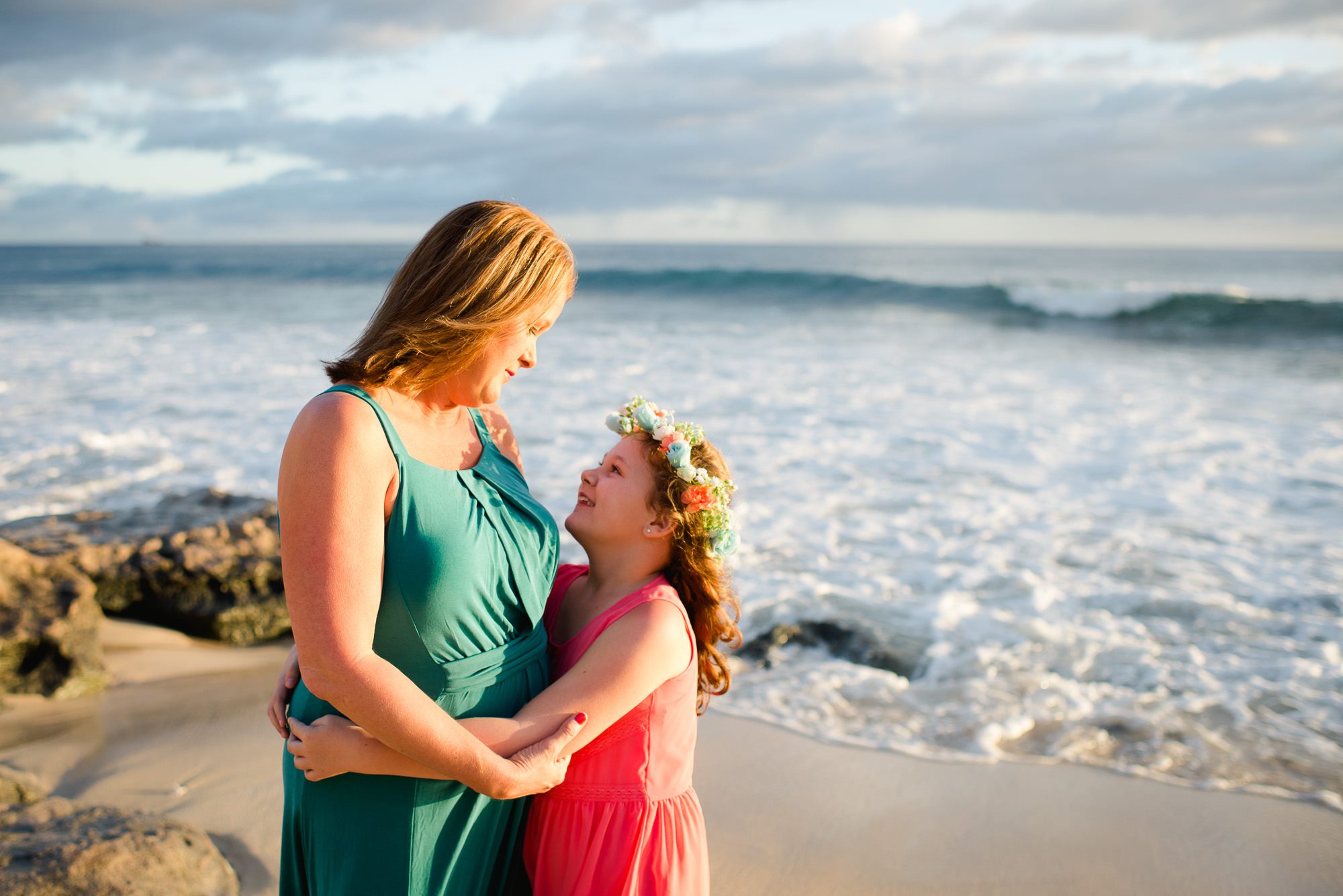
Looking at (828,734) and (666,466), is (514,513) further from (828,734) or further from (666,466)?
(828,734)

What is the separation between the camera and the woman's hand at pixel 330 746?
Result: 1.82 meters

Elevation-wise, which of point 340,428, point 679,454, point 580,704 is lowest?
point 580,704

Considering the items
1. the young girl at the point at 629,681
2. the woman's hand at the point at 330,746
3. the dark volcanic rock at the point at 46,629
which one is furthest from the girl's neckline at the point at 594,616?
the dark volcanic rock at the point at 46,629

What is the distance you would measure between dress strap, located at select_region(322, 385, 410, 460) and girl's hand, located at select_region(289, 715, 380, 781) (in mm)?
516

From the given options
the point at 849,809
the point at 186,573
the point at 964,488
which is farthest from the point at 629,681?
the point at 964,488

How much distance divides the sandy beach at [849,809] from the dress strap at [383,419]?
83.4 inches

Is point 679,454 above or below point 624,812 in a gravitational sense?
above

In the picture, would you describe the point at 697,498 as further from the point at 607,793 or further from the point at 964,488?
the point at 964,488

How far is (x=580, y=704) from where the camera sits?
80.1 inches

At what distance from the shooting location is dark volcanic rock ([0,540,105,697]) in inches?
172

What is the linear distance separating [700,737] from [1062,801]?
4.93 ft

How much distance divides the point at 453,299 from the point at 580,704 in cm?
87

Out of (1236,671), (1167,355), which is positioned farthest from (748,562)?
(1167,355)

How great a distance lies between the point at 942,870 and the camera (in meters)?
3.46
